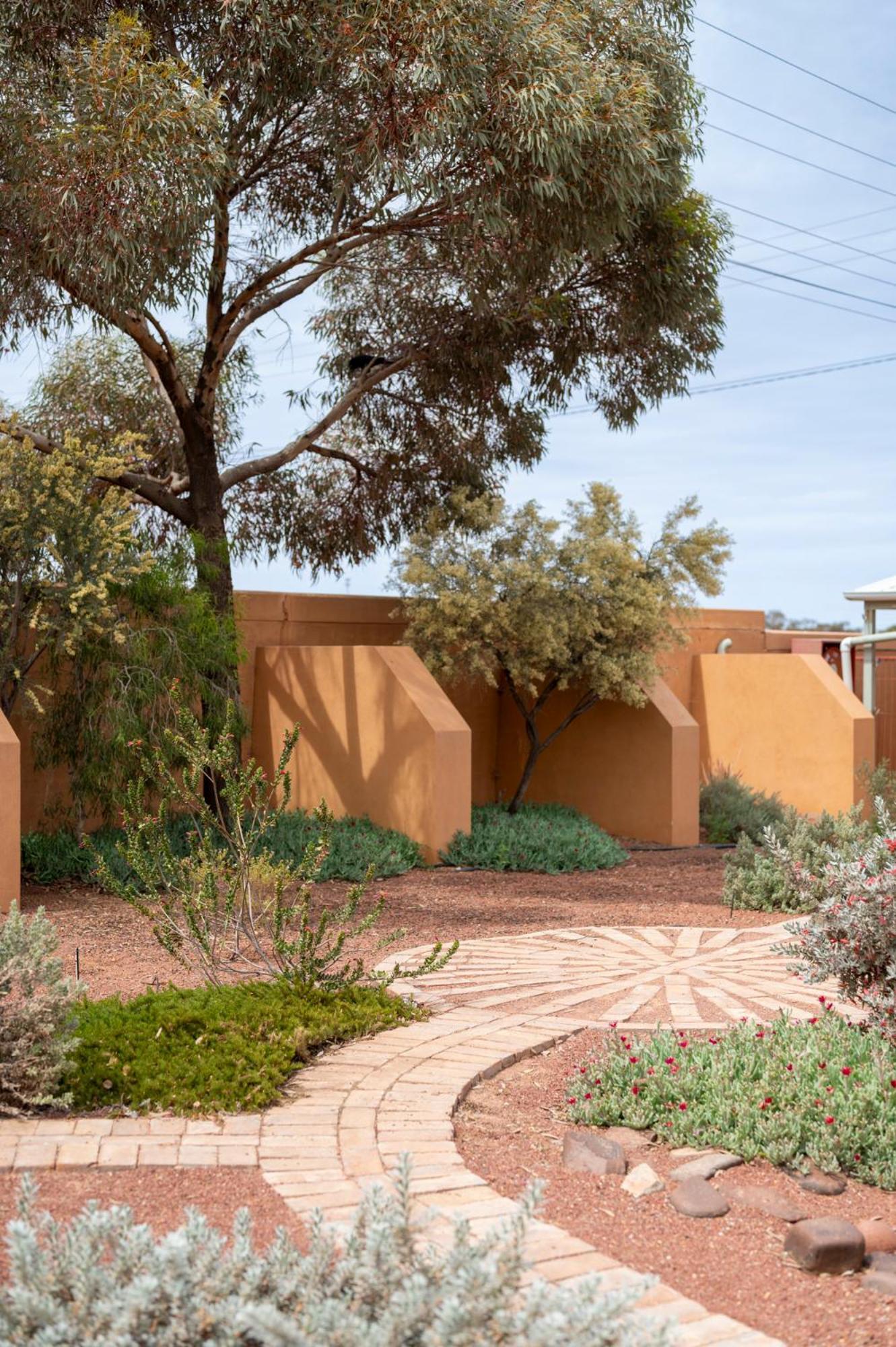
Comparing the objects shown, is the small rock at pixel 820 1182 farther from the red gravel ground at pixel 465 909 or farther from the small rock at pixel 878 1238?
the red gravel ground at pixel 465 909

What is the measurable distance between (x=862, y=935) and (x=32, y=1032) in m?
2.92

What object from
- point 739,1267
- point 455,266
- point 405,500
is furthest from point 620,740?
point 739,1267

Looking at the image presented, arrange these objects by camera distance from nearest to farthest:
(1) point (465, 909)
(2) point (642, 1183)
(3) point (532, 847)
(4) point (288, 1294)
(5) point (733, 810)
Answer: (4) point (288, 1294) → (2) point (642, 1183) → (1) point (465, 909) → (3) point (532, 847) → (5) point (733, 810)

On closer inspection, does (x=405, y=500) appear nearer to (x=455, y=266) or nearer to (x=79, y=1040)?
(x=455, y=266)

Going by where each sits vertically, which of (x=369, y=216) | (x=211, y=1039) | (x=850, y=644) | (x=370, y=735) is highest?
(x=369, y=216)

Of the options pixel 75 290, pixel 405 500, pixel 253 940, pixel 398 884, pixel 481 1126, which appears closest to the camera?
pixel 481 1126

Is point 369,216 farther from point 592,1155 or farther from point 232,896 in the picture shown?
point 592,1155

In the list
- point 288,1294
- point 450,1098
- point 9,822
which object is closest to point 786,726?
point 9,822

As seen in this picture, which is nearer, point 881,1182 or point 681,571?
point 881,1182

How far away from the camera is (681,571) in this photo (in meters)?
13.1

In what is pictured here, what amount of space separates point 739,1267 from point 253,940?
9.48 ft

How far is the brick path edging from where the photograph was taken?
3166 mm

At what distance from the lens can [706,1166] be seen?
400 centimetres

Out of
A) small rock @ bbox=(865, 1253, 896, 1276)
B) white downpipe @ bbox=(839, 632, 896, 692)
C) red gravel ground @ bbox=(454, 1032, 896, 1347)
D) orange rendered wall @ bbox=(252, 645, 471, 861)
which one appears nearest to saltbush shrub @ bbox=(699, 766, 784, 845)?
white downpipe @ bbox=(839, 632, 896, 692)
